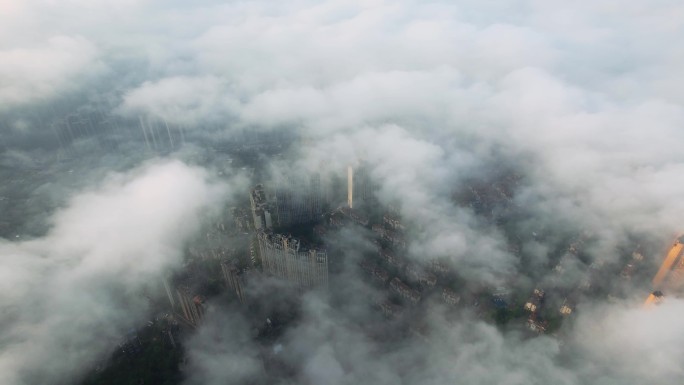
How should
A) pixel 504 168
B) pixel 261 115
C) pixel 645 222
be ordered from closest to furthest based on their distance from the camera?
pixel 645 222 < pixel 504 168 < pixel 261 115

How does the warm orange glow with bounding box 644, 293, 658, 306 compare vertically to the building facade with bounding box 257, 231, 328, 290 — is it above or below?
below

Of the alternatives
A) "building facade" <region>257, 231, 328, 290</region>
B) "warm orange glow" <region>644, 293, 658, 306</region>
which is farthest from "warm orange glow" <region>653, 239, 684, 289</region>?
"building facade" <region>257, 231, 328, 290</region>

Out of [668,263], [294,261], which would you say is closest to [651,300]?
[668,263]

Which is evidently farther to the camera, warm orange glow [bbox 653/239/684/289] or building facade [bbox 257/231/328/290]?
building facade [bbox 257/231/328/290]

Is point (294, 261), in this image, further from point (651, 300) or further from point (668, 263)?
point (668, 263)

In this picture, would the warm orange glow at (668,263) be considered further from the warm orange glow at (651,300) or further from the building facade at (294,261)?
the building facade at (294,261)

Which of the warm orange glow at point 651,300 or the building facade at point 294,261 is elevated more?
the building facade at point 294,261

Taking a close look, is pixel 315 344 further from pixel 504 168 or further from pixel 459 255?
pixel 504 168

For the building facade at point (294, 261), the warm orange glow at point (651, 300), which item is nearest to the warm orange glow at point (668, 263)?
the warm orange glow at point (651, 300)

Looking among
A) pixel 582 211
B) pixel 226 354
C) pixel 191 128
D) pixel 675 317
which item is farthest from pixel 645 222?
pixel 191 128

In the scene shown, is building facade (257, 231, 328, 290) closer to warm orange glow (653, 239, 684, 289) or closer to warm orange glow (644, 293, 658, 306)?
warm orange glow (644, 293, 658, 306)

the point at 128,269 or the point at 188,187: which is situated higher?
the point at 188,187
